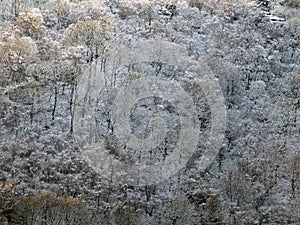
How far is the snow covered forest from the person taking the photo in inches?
1521

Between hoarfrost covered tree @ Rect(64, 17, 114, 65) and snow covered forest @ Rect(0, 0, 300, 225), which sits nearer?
snow covered forest @ Rect(0, 0, 300, 225)

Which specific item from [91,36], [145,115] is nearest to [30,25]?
[91,36]

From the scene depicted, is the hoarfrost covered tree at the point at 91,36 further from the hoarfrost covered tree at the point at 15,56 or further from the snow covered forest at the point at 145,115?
the hoarfrost covered tree at the point at 15,56

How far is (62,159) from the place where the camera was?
4225 centimetres

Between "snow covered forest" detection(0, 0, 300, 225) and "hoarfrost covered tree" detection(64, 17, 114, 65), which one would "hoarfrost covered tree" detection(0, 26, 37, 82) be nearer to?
"snow covered forest" detection(0, 0, 300, 225)

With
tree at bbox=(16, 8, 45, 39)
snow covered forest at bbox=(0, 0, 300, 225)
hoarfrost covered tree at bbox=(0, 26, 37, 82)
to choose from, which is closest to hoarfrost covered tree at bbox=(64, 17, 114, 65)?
snow covered forest at bbox=(0, 0, 300, 225)

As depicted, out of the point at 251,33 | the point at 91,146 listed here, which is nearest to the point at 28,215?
the point at 91,146

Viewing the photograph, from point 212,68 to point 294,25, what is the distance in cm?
1751

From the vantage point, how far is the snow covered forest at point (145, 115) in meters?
38.6

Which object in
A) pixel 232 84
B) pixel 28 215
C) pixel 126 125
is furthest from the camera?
pixel 232 84

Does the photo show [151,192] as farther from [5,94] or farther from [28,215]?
[5,94]

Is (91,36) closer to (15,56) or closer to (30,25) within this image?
(30,25)

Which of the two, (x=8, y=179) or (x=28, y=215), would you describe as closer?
(x=28, y=215)

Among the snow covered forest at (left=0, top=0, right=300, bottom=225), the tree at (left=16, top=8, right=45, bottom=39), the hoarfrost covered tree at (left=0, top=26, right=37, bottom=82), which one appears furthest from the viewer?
the tree at (left=16, top=8, right=45, bottom=39)
